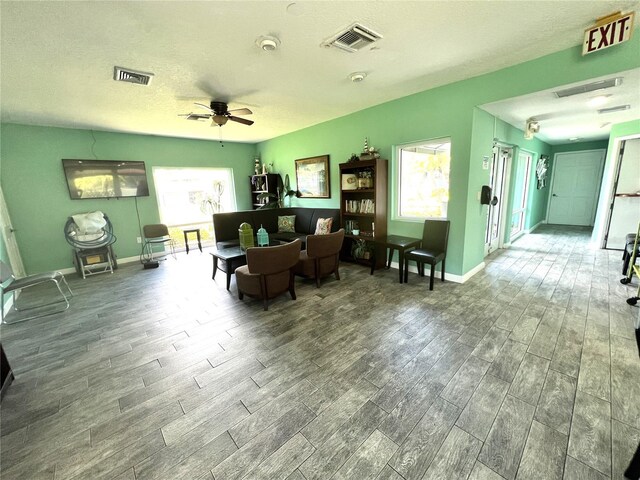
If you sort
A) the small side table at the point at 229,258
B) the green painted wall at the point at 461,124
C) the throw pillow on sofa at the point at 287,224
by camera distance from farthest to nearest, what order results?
the throw pillow on sofa at the point at 287,224 → the small side table at the point at 229,258 → the green painted wall at the point at 461,124

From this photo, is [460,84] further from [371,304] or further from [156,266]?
[156,266]

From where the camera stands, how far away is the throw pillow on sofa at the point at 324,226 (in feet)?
15.7

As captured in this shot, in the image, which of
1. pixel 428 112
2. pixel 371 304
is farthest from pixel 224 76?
pixel 371 304

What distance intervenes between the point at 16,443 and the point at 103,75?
130 inches

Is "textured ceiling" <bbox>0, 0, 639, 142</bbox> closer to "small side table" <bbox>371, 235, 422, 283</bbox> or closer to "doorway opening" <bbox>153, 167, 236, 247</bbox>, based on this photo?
"small side table" <bbox>371, 235, 422, 283</bbox>

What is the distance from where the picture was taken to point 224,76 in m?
2.88

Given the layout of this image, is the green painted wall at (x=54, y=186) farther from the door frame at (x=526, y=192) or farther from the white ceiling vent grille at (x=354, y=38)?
the door frame at (x=526, y=192)

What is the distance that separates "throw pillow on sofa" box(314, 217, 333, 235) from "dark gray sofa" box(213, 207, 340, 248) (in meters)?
0.12

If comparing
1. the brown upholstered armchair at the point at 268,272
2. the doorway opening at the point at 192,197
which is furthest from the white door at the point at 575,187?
the doorway opening at the point at 192,197

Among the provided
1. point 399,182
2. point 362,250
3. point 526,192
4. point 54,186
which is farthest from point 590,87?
point 54,186

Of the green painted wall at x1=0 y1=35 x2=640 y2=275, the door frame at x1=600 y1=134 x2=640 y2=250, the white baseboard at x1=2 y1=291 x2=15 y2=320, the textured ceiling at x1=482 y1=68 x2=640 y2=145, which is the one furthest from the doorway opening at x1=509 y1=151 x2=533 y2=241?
the white baseboard at x1=2 y1=291 x2=15 y2=320

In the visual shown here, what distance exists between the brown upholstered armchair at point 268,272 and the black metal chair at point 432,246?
175cm

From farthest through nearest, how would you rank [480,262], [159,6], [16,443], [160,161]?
[160,161], [480,262], [159,6], [16,443]

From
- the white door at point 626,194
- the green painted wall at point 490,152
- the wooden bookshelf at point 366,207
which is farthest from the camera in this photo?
the white door at point 626,194
